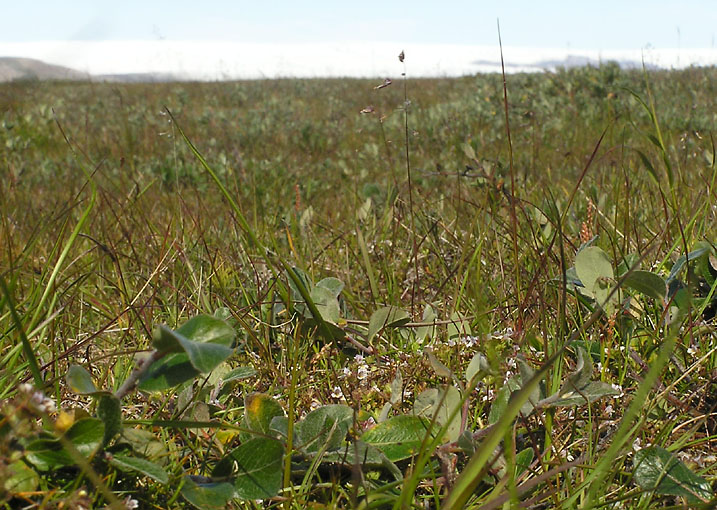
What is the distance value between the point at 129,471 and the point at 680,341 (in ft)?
4.58

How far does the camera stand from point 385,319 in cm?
182

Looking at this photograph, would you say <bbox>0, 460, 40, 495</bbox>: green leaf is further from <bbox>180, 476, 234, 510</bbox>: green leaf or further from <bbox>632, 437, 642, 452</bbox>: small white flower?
<bbox>632, 437, 642, 452</bbox>: small white flower

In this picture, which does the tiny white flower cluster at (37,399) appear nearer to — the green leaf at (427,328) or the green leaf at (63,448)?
the green leaf at (63,448)

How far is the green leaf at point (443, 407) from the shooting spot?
1.33 meters

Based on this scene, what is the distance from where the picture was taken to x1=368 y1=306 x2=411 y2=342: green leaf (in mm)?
1833

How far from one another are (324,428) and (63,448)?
0.50m

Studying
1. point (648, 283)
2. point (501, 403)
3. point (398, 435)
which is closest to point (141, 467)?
point (398, 435)

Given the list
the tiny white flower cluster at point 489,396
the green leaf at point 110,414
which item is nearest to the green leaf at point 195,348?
the green leaf at point 110,414

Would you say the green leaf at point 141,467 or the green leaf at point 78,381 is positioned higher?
the green leaf at point 78,381

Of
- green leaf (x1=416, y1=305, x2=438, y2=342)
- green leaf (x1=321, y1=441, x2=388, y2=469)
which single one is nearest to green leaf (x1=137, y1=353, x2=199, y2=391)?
green leaf (x1=321, y1=441, x2=388, y2=469)

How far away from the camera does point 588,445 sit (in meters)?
1.30

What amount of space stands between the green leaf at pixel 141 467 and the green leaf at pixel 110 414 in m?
0.04

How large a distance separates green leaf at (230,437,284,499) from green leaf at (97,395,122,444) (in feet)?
0.75

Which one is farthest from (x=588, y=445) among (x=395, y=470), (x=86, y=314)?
(x=86, y=314)
